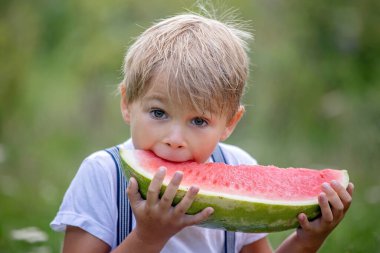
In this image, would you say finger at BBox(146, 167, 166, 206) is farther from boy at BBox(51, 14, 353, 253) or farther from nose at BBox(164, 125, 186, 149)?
nose at BBox(164, 125, 186, 149)

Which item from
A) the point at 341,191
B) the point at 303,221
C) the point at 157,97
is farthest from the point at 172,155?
the point at 341,191

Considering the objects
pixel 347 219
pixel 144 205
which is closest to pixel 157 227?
pixel 144 205

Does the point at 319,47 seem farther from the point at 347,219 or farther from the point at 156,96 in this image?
the point at 156,96

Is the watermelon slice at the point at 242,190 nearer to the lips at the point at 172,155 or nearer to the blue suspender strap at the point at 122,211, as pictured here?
the lips at the point at 172,155

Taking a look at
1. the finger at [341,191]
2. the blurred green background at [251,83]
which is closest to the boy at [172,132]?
the finger at [341,191]

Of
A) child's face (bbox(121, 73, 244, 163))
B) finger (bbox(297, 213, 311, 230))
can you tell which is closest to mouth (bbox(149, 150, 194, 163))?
child's face (bbox(121, 73, 244, 163))

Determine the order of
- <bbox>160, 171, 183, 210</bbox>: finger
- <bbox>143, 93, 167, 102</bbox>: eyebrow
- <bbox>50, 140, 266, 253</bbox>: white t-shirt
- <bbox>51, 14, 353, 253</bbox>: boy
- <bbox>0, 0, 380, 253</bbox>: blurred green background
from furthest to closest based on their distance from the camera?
<bbox>0, 0, 380, 253</bbox>: blurred green background → <bbox>50, 140, 266, 253</bbox>: white t-shirt → <bbox>143, 93, 167, 102</bbox>: eyebrow → <bbox>51, 14, 353, 253</bbox>: boy → <bbox>160, 171, 183, 210</bbox>: finger

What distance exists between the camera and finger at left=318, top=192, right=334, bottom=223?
274 cm

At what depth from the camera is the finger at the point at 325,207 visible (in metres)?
2.74

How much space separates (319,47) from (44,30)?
10.2 feet

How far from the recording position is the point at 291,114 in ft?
26.6

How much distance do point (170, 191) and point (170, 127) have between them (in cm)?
36

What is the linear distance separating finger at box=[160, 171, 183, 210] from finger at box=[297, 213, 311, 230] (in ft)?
1.78

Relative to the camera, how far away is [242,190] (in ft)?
9.09
